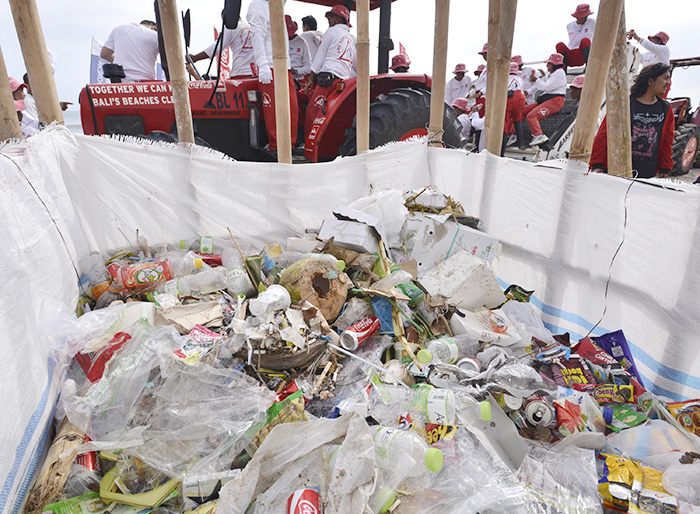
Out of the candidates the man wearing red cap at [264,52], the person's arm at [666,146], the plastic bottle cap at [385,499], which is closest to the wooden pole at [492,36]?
the person's arm at [666,146]

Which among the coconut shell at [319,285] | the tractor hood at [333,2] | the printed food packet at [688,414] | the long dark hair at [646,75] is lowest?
the printed food packet at [688,414]

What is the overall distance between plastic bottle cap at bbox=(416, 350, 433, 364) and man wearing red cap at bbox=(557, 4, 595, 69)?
8.05 metres

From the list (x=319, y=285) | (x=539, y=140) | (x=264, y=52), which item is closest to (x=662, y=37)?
(x=539, y=140)

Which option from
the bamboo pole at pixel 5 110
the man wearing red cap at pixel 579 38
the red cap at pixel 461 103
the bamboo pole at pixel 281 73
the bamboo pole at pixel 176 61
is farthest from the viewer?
the red cap at pixel 461 103

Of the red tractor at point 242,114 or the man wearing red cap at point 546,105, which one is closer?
the red tractor at point 242,114

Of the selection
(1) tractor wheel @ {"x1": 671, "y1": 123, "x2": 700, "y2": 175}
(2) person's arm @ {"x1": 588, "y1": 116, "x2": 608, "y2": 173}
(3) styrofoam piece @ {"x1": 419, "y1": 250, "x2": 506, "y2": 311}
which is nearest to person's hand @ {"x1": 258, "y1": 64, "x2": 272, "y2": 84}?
(3) styrofoam piece @ {"x1": 419, "y1": 250, "x2": 506, "y2": 311}

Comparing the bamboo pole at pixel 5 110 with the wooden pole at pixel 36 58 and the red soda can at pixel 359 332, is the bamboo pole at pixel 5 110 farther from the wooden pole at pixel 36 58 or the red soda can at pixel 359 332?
the red soda can at pixel 359 332

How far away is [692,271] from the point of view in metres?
1.69

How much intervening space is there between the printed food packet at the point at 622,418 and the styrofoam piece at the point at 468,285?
3.11 ft

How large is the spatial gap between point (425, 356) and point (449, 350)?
20 cm

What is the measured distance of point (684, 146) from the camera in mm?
6969

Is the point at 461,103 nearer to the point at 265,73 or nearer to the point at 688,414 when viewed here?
the point at 265,73

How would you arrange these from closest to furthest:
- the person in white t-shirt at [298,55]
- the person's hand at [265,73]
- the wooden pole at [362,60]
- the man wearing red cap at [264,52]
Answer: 1. the wooden pole at [362,60]
2. the man wearing red cap at [264,52]
3. the person's hand at [265,73]
4. the person in white t-shirt at [298,55]

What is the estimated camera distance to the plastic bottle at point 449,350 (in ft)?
6.31
